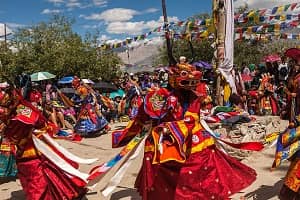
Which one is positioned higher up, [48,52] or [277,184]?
[48,52]

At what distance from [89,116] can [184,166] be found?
6897 mm

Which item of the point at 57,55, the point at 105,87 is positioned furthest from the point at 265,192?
the point at 57,55

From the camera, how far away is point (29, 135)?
5.12 meters

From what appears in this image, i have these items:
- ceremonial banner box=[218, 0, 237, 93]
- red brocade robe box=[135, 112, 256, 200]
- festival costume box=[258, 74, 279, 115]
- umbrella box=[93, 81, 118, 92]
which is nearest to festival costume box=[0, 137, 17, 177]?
red brocade robe box=[135, 112, 256, 200]

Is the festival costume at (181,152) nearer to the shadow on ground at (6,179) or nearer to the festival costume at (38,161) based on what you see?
the festival costume at (38,161)

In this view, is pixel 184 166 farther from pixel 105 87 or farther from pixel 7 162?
pixel 105 87

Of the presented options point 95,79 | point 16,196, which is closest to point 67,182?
point 16,196

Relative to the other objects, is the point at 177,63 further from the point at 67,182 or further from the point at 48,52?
the point at 48,52

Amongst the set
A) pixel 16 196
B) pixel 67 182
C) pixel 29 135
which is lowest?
pixel 16 196

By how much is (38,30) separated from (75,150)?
57.5ft

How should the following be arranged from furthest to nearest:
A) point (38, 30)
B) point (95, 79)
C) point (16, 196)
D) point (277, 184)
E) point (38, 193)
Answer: point (38, 30) → point (95, 79) → point (16, 196) → point (277, 184) → point (38, 193)

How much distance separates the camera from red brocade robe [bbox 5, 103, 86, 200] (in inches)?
197

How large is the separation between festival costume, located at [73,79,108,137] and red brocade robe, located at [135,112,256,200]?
6.48 metres

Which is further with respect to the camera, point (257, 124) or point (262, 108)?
point (262, 108)
